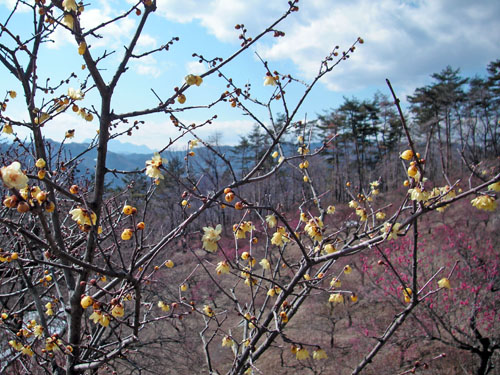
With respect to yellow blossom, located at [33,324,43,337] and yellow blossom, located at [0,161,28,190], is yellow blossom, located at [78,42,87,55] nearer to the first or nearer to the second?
yellow blossom, located at [0,161,28,190]

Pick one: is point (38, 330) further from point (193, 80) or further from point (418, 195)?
point (418, 195)

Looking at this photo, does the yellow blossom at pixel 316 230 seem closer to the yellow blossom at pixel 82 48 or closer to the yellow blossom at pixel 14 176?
the yellow blossom at pixel 14 176

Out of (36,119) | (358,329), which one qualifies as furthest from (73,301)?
(358,329)

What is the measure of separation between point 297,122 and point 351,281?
12217mm

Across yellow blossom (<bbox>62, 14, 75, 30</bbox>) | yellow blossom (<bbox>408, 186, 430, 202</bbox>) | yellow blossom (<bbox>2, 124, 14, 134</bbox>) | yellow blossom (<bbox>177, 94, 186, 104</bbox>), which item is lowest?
yellow blossom (<bbox>408, 186, 430, 202</bbox>)

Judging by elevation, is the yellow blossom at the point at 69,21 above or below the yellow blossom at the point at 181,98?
above

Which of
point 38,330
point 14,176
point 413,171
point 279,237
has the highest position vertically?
point 14,176

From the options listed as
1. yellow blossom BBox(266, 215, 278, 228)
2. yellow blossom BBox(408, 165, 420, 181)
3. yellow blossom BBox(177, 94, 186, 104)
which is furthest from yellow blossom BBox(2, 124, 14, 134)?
yellow blossom BBox(408, 165, 420, 181)

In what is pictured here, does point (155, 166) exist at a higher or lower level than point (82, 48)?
lower

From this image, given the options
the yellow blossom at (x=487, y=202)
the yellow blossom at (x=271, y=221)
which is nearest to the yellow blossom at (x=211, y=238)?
the yellow blossom at (x=271, y=221)

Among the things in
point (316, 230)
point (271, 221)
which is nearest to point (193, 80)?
point (271, 221)

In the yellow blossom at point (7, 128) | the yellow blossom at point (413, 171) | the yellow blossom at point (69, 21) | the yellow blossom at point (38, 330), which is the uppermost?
the yellow blossom at point (69, 21)

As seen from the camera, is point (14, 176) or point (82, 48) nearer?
point (14, 176)

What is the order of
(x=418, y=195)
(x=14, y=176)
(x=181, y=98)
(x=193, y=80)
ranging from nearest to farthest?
(x=14, y=176) < (x=418, y=195) < (x=193, y=80) < (x=181, y=98)
